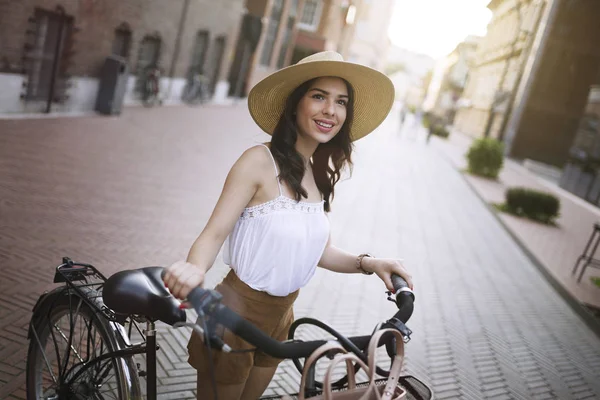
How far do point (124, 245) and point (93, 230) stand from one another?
0.42 metres

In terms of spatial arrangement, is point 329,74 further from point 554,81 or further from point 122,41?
point 554,81

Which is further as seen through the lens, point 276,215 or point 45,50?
point 45,50

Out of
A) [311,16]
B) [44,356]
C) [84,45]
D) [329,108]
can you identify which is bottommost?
[44,356]

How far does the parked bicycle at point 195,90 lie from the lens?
19.2 metres

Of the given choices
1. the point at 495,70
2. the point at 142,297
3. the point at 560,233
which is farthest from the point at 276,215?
the point at 495,70

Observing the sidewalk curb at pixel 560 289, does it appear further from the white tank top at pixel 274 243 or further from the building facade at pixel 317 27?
the building facade at pixel 317 27

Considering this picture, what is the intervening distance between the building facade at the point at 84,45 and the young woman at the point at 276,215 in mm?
9339

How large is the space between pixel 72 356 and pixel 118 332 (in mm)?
506

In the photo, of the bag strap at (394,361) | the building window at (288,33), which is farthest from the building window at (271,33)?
the bag strap at (394,361)

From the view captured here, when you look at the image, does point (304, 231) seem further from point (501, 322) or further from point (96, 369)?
point (501, 322)

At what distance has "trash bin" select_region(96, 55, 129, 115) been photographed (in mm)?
12133

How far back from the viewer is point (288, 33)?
3269cm

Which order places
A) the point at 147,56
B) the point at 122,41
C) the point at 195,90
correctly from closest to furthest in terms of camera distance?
the point at 122,41
the point at 147,56
the point at 195,90

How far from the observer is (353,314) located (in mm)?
5254
